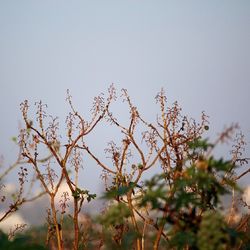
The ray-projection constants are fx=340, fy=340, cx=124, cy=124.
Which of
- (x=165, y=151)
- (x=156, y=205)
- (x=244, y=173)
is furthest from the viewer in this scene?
(x=165, y=151)

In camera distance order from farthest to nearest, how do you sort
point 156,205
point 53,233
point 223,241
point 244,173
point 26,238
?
1. point 53,233
2. point 244,173
3. point 26,238
4. point 156,205
5. point 223,241

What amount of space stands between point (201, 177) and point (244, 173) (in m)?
2.65

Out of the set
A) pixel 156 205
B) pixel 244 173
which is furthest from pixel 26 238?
pixel 244 173

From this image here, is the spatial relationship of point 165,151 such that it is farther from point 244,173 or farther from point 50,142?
point 50,142

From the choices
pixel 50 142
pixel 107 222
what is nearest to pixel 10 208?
pixel 50 142

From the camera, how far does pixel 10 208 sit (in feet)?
22.9

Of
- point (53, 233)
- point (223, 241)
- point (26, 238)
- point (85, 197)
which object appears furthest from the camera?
point (53, 233)

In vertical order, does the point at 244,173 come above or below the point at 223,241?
above

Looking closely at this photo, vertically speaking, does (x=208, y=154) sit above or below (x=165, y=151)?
below

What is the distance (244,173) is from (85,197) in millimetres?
2900

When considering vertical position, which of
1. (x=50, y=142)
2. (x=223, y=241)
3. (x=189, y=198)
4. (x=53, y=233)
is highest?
(x=50, y=142)

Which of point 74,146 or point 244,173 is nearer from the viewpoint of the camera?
point 244,173

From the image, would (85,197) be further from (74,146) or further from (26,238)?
(26,238)

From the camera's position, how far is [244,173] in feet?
17.2
